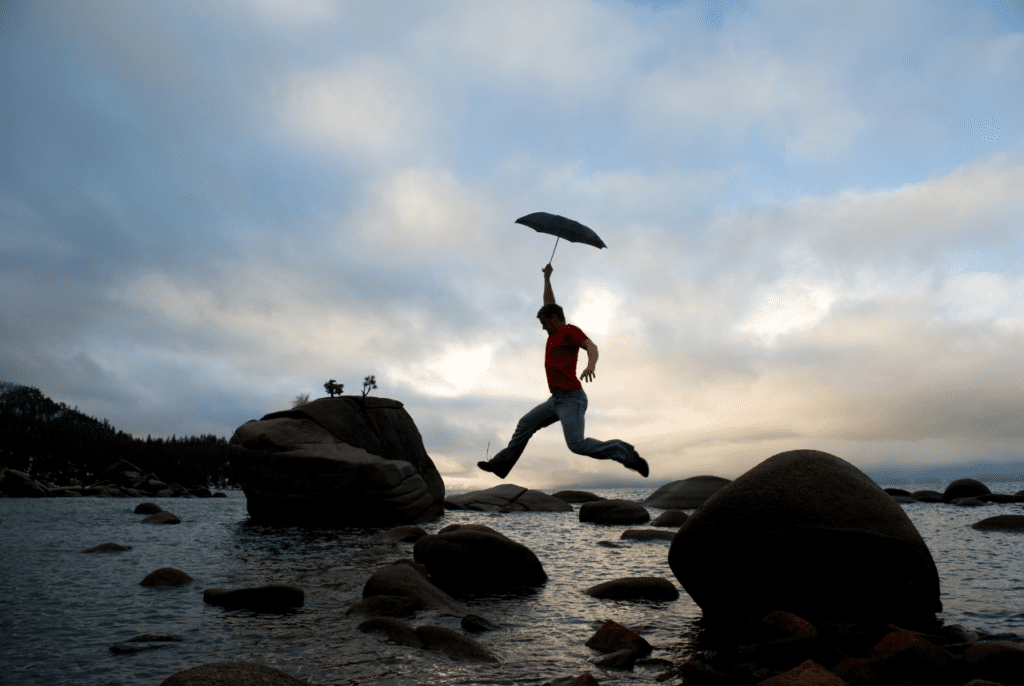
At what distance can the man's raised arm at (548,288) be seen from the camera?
28.3 ft

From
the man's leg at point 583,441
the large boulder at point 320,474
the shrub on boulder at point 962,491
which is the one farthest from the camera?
the shrub on boulder at point 962,491

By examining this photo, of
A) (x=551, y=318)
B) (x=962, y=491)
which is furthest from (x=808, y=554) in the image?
(x=962, y=491)

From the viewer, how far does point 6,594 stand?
638 cm

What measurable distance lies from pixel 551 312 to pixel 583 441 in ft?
5.77

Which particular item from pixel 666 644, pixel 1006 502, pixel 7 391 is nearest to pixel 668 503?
pixel 1006 502

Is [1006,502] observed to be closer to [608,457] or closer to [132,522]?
[608,457]

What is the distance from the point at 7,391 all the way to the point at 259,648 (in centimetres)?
10463

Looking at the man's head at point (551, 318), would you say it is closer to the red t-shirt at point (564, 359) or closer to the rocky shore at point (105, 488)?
the red t-shirt at point (564, 359)

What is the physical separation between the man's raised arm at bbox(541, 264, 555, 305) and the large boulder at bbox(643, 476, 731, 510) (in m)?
17.0

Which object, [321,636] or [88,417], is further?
[88,417]

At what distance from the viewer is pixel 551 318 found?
8.27 metres

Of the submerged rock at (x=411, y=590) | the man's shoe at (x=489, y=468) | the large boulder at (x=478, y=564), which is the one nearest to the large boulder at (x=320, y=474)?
the man's shoe at (x=489, y=468)

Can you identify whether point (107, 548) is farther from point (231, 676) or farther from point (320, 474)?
point (231, 676)

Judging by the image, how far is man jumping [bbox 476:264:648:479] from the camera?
299 inches
